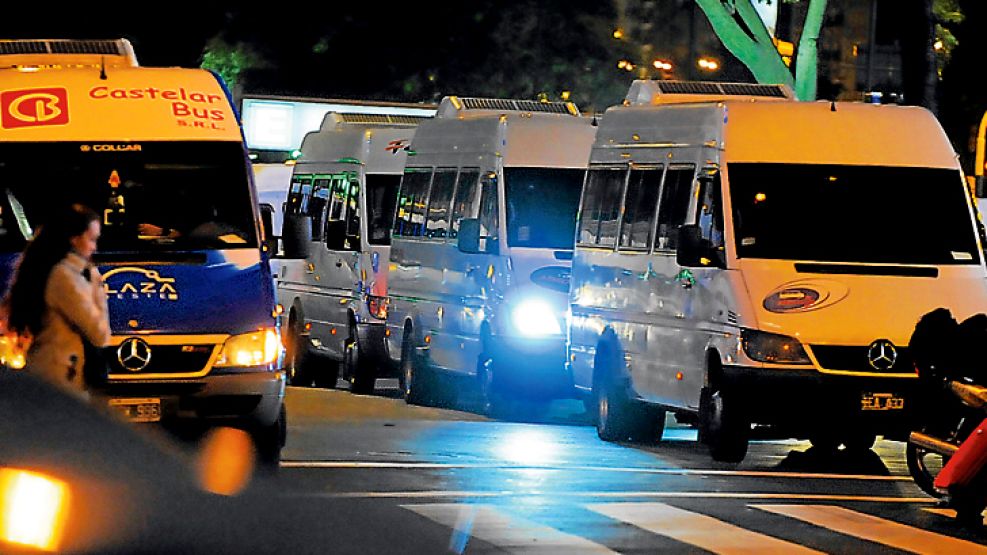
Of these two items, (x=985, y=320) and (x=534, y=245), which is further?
(x=534, y=245)

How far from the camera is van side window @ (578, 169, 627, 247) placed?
1866 cm

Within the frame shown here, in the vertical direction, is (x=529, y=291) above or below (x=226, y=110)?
below

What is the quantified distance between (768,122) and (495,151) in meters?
4.53

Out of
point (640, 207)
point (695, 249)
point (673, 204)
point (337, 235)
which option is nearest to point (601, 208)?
point (640, 207)

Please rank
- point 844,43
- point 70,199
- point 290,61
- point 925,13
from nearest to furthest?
point 70,199
point 925,13
point 290,61
point 844,43

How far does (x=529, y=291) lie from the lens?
2014 cm

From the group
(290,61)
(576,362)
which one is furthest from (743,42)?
(290,61)

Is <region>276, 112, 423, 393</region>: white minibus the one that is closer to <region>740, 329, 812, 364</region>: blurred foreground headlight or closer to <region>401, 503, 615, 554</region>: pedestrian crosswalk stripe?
<region>740, 329, 812, 364</region>: blurred foreground headlight

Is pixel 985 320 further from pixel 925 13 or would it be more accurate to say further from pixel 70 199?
pixel 925 13

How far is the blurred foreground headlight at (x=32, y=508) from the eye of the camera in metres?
5.49

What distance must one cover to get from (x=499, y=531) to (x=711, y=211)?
4.91 metres

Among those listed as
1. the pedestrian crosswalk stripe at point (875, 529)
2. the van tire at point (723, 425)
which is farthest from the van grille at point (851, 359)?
the pedestrian crosswalk stripe at point (875, 529)

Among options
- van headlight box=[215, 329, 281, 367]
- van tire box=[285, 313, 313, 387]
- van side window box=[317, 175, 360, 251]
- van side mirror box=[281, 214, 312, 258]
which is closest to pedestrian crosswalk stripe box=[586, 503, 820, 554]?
van headlight box=[215, 329, 281, 367]

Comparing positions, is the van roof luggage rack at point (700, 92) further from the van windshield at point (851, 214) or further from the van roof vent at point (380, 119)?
the van roof vent at point (380, 119)
